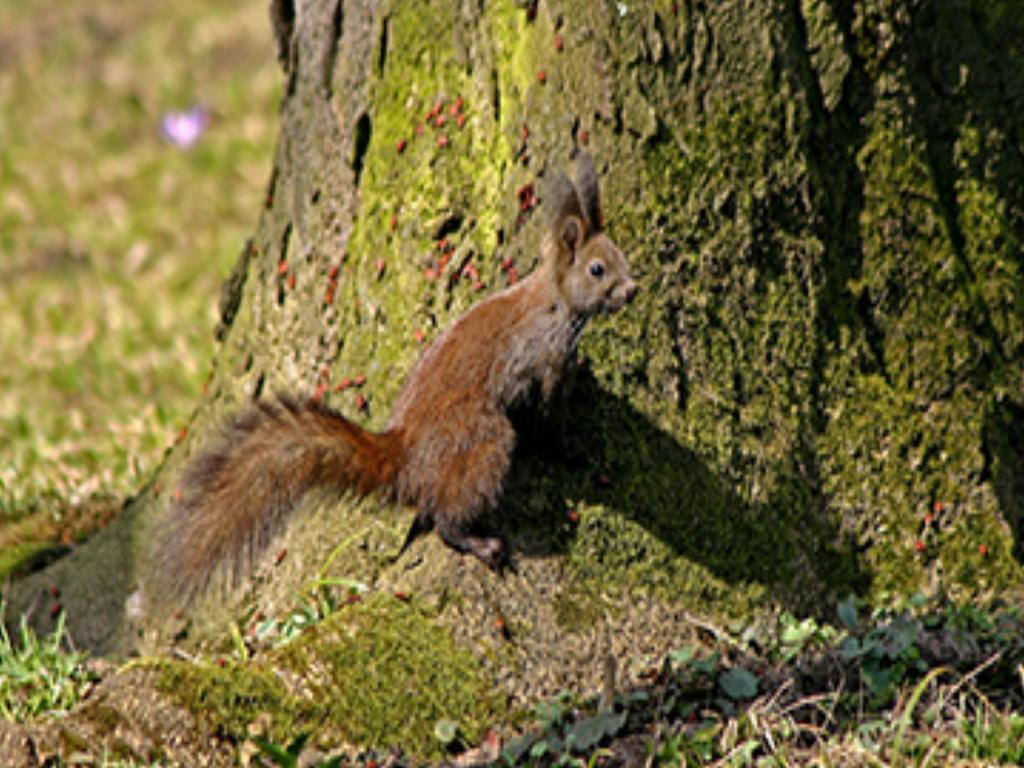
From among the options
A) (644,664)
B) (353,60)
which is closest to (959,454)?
(644,664)

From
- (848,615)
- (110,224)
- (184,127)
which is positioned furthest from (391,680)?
(184,127)

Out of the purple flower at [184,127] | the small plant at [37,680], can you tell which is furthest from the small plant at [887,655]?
the purple flower at [184,127]

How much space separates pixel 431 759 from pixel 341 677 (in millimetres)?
261

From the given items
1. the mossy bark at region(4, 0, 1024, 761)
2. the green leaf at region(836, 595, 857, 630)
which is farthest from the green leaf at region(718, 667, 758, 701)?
the green leaf at region(836, 595, 857, 630)

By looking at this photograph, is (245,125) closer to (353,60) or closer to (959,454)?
(353,60)

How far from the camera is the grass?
525 cm

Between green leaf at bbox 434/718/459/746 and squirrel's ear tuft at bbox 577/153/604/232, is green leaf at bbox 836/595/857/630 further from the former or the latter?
squirrel's ear tuft at bbox 577/153/604/232

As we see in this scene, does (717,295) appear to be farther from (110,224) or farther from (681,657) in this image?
(110,224)

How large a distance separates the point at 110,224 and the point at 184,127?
35.5 inches

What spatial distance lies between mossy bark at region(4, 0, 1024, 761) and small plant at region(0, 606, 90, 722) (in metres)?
0.48

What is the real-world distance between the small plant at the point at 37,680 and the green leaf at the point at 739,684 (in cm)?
151

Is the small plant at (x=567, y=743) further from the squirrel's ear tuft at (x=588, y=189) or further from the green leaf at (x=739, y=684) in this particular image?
the squirrel's ear tuft at (x=588, y=189)

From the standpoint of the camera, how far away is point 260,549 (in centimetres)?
353

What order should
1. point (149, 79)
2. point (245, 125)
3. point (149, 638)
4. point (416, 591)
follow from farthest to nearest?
point (149, 79)
point (245, 125)
point (149, 638)
point (416, 591)
